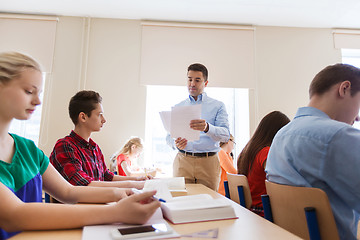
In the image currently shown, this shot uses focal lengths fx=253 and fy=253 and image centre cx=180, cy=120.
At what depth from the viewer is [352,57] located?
14.3ft

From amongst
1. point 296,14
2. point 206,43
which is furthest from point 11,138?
point 296,14

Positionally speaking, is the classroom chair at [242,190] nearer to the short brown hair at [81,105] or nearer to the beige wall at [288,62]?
the short brown hair at [81,105]

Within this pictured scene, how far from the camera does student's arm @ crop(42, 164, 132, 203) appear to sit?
1.01 m

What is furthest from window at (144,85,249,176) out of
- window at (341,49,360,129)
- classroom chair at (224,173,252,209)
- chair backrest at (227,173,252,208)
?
classroom chair at (224,173,252,209)

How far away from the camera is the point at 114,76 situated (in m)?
3.79

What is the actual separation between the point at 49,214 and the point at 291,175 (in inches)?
37.4

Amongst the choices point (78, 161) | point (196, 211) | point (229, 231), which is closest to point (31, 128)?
point (78, 161)

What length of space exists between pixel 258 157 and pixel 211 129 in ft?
1.67

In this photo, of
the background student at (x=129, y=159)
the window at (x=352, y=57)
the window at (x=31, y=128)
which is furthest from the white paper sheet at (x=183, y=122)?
the window at (x=352, y=57)

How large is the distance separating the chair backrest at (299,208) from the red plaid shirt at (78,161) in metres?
0.89

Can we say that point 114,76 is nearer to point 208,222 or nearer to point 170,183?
point 170,183

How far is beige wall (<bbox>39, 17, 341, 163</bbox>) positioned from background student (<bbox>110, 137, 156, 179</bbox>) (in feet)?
1.00

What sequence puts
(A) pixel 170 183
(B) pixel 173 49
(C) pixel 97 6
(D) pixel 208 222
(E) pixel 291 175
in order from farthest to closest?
(B) pixel 173 49 → (C) pixel 97 6 → (A) pixel 170 183 → (E) pixel 291 175 → (D) pixel 208 222

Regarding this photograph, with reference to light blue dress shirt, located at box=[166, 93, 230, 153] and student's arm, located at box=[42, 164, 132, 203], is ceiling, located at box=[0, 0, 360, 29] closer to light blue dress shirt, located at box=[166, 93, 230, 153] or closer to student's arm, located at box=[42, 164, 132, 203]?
light blue dress shirt, located at box=[166, 93, 230, 153]
